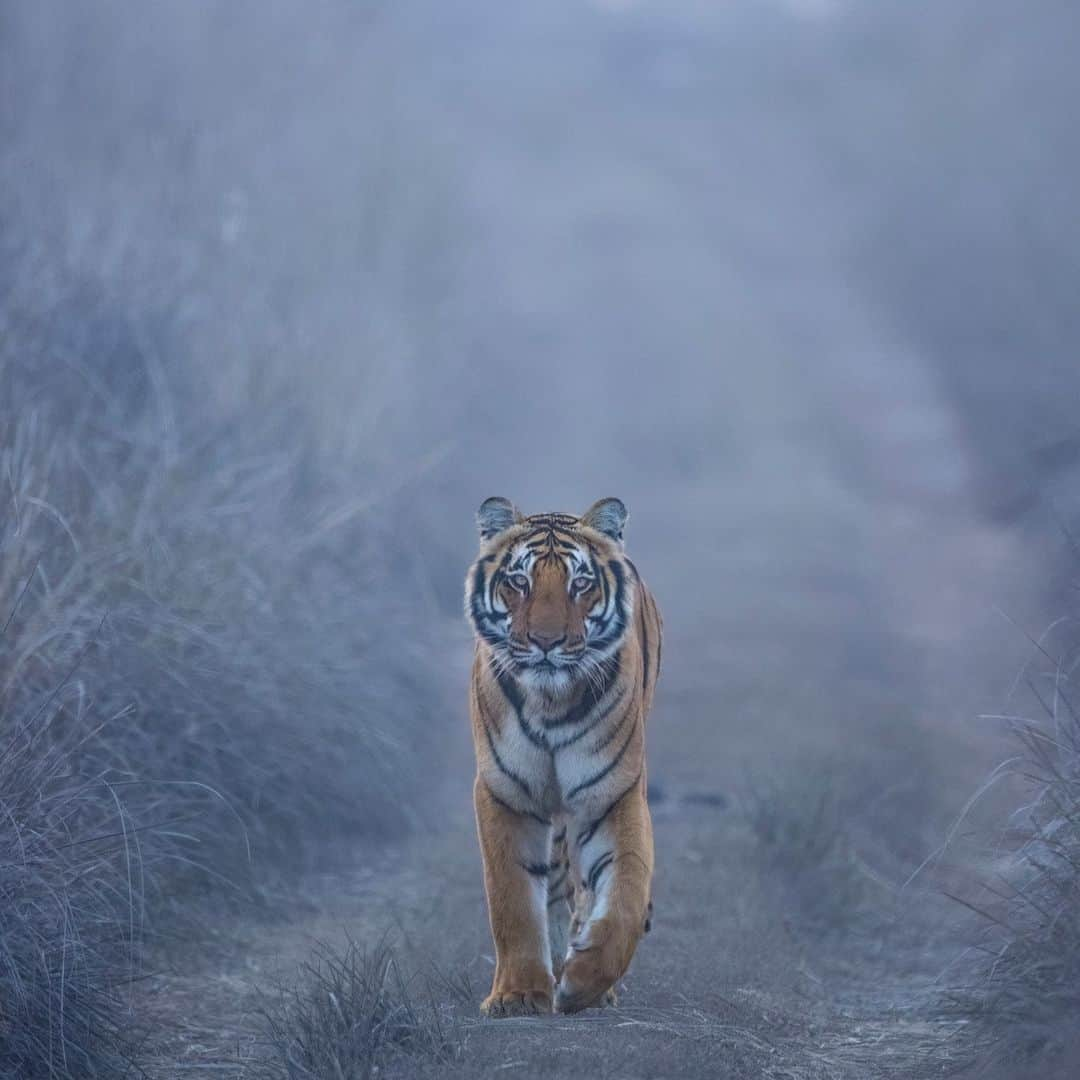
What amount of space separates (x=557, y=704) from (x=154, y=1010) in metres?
1.94

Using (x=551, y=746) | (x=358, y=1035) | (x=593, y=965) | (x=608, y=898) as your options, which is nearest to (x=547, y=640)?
(x=551, y=746)

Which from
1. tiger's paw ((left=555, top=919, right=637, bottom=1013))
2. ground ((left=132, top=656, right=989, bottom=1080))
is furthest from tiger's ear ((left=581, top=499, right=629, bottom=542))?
ground ((left=132, top=656, right=989, bottom=1080))

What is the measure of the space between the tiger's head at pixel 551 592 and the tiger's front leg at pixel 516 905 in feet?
1.36

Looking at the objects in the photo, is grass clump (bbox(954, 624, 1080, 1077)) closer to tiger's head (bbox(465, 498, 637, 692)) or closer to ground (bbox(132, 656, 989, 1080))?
ground (bbox(132, 656, 989, 1080))

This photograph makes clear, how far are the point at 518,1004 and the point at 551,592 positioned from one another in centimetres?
114

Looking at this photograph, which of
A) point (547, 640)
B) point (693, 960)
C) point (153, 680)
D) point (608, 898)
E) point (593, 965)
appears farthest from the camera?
point (153, 680)

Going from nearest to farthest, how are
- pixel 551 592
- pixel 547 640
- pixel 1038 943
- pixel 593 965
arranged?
pixel 1038 943 < pixel 593 965 < pixel 547 640 < pixel 551 592

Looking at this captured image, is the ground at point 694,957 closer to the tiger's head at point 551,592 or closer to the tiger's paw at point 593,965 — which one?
the tiger's paw at point 593,965

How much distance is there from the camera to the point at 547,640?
4602 millimetres

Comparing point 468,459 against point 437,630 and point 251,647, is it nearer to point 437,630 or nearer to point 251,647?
point 437,630

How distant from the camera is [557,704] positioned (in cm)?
472

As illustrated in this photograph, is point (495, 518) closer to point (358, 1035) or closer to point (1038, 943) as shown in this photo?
point (358, 1035)

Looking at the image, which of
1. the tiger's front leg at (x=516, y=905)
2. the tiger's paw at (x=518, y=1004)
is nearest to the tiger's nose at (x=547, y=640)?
the tiger's front leg at (x=516, y=905)

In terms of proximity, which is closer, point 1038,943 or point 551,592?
point 1038,943
